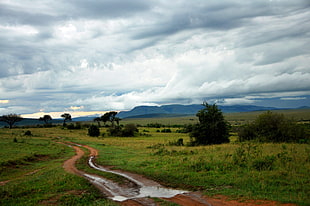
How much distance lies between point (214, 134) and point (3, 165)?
103 ft

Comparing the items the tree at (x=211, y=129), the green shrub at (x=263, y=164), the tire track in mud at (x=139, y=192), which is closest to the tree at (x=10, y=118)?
the tree at (x=211, y=129)

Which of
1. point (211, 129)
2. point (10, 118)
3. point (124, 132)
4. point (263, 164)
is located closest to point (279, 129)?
point (211, 129)

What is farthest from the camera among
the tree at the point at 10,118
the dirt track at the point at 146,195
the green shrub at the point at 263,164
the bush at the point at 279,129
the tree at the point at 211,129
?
the tree at the point at 10,118

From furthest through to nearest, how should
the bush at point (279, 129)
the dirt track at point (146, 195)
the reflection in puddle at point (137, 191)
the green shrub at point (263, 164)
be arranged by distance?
the bush at point (279, 129)
the green shrub at point (263, 164)
the reflection in puddle at point (137, 191)
the dirt track at point (146, 195)

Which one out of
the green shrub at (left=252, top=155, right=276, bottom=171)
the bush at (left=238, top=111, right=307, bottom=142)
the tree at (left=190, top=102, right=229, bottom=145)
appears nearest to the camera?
the green shrub at (left=252, top=155, right=276, bottom=171)

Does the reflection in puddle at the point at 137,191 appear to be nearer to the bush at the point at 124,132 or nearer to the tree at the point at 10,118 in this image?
the bush at the point at 124,132

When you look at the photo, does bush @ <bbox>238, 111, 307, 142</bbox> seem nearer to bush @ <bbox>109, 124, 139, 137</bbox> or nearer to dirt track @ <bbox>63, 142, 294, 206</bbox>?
dirt track @ <bbox>63, 142, 294, 206</bbox>

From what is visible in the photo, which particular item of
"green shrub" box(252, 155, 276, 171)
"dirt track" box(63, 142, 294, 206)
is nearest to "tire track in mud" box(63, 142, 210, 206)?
"dirt track" box(63, 142, 294, 206)

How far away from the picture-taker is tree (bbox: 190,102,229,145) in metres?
41.8

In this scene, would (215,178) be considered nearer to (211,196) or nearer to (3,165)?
(211,196)

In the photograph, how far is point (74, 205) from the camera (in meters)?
10.3

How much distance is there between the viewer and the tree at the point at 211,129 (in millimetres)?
41844

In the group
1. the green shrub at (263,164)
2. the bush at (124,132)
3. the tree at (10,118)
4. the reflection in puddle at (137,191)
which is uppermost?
the tree at (10,118)

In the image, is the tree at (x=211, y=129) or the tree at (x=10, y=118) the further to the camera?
the tree at (x=10, y=118)
